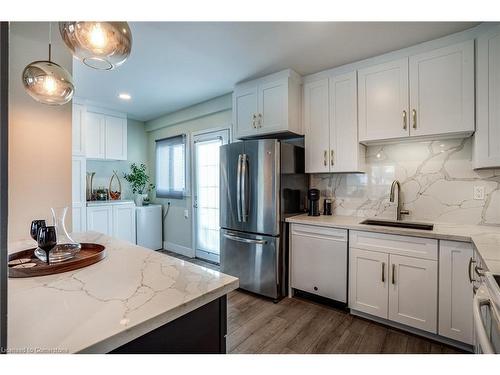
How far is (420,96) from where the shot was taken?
6.98ft

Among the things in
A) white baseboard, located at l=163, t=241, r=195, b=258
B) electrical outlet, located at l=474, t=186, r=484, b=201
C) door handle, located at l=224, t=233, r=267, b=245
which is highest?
electrical outlet, located at l=474, t=186, r=484, b=201

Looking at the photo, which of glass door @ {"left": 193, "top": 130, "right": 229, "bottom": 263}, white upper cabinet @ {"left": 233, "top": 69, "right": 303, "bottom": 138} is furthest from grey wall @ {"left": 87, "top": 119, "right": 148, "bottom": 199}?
white upper cabinet @ {"left": 233, "top": 69, "right": 303, "bottom": 138}

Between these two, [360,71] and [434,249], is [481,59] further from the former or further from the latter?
[434,249]

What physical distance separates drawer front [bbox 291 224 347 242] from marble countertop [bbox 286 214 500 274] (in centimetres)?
6

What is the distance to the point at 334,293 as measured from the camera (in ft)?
7.70

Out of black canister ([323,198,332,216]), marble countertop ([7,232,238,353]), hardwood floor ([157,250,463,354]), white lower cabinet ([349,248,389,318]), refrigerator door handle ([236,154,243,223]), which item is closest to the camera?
marble countertop ([7,232,238,353])

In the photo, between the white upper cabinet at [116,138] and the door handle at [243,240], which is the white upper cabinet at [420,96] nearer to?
the door handle at [243,240]

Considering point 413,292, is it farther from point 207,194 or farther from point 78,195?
point 78,195

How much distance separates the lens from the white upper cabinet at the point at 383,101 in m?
2.21

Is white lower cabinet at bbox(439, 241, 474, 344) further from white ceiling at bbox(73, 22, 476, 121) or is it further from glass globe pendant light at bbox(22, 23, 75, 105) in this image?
glass globe pendant light at bbox(22, 23, 75, 105)

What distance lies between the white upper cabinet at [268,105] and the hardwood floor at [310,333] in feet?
6.20

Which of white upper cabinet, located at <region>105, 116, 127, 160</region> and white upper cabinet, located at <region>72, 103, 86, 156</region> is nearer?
white upper cabinet, located at <region>72, 103, 86, 156</region>

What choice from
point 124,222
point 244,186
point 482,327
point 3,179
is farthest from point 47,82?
point 124,222

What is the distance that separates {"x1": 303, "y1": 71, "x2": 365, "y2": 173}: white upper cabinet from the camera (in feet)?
8.18
